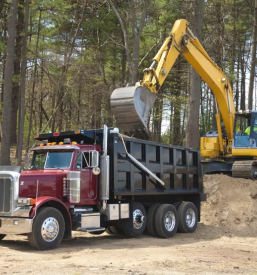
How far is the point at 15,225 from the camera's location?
908 cm

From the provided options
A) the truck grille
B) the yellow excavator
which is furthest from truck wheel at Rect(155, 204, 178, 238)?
the truck grille

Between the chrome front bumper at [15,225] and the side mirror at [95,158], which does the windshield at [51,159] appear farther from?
the chrome front bumper at [15,225]

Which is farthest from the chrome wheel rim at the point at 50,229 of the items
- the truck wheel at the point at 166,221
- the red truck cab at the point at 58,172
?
the truck wheel at the point at 166,221

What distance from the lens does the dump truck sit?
30.6ft

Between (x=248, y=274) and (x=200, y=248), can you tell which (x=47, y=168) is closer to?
(x=200, y=248)

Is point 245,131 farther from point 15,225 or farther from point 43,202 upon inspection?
point 15,225

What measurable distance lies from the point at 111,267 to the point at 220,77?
418 inches

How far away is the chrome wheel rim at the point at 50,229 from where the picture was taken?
30.1 ft

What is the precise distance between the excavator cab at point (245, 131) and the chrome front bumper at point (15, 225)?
30.9 feet

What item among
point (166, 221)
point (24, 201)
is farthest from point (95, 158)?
point (166, 221)

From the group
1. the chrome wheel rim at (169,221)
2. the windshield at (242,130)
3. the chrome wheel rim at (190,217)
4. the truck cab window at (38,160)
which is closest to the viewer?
the truck cab window at (38,160)

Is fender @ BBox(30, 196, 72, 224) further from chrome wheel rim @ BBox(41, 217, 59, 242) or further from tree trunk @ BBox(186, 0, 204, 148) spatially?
tree trunk @ BBox(186, 0, 204, 148)

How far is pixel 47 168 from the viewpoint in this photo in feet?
34.8

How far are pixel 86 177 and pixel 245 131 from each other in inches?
308
